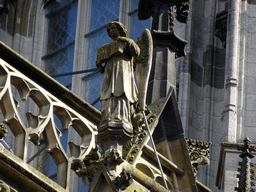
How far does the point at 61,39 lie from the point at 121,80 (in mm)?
8167

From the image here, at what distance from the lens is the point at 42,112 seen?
10.2 metres

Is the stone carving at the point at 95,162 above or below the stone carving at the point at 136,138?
below

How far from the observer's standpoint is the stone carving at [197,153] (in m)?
11.5

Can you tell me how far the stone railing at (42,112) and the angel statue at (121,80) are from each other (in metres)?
0.55

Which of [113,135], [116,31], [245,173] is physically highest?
[116,31]

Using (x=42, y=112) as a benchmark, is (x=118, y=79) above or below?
above

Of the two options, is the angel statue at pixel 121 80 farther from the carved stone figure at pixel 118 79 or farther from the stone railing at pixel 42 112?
the stone railing at pixel 42 112

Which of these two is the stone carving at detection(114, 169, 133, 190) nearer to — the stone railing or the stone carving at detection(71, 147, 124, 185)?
the stone carving at detection(71, 147, 124, 185)

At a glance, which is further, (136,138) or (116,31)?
(136,138)

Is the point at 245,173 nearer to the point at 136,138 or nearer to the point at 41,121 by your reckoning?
the point at 136,138

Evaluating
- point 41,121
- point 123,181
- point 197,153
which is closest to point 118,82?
point 41,121

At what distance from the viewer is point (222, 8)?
49.8 feet

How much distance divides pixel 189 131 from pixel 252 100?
0.86 metres

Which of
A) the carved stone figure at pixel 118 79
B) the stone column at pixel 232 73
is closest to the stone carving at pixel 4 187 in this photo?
the carved stone figure at pixel 118 79
